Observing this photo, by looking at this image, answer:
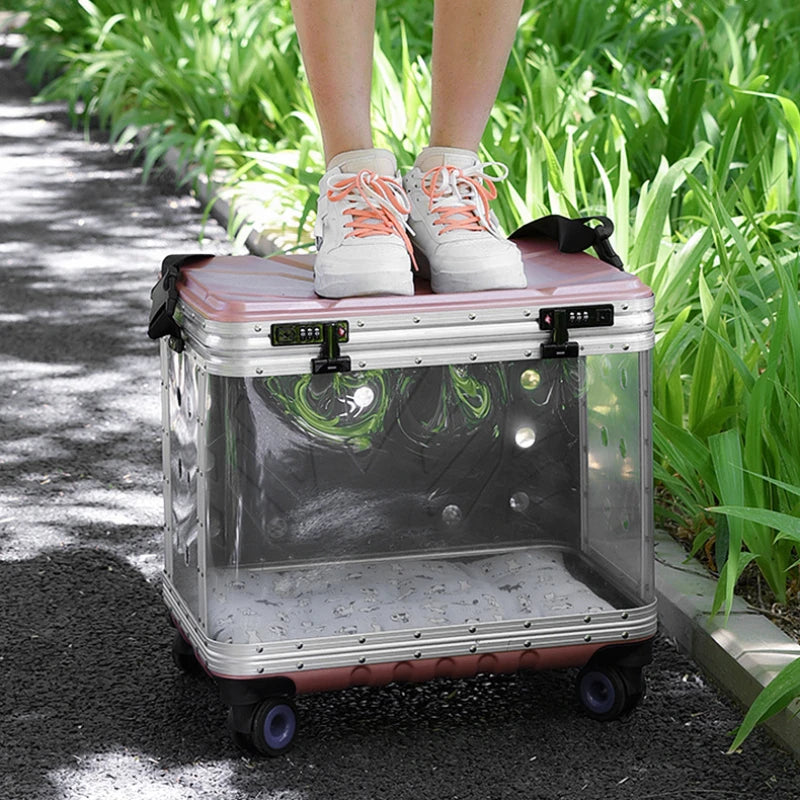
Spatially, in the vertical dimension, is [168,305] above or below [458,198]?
below

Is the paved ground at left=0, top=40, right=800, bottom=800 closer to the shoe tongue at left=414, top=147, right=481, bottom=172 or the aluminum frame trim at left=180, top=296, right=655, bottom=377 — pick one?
the aluminum frame trim at left=180, top=296, right=655, bottom=377

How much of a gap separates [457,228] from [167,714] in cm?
82

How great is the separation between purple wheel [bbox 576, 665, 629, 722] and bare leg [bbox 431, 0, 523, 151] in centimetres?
82

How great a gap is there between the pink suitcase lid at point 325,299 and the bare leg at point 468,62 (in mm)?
268

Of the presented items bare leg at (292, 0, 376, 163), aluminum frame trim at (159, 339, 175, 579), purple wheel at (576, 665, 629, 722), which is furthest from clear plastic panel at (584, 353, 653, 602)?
aluminum frame trim at (159, 339, 175, 579)

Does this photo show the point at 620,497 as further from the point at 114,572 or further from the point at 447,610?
the point at 114,572

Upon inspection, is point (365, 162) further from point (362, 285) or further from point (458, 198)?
point (362, 285)

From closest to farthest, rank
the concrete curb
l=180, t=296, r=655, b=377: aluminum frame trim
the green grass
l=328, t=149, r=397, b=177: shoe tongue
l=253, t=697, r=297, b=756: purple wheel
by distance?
l=180, t=296, r=655, b=377: aluminum frame trim, l=253, t=697, r=297, b=756: purple wheel, the concrete curb, l=328, t=149, r=397, b=177: shoe tongue, the green grass

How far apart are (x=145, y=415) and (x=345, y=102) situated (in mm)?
1400

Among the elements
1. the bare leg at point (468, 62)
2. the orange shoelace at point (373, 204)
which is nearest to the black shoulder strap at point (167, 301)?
the orange shoelace at point (373, 204)

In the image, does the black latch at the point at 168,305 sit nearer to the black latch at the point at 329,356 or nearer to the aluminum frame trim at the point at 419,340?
the aluminum frame trim at the point at 419,340

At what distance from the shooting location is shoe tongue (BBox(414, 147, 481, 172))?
227 cm

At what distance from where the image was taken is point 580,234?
222 centimetres

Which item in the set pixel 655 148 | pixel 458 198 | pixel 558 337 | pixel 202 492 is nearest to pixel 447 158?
pixel 458 198
